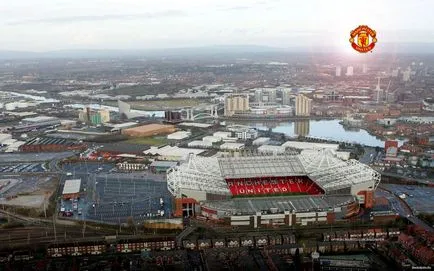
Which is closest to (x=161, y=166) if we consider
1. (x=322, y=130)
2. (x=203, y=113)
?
(x=322, y=130)

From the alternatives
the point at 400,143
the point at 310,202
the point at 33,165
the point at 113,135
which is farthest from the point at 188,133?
the point at 310,202

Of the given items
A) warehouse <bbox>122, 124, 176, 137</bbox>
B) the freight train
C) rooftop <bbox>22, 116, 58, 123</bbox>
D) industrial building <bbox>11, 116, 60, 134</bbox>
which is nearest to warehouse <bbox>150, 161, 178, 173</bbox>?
warehouse <bbox>122, 124, 176, 137</bbox>

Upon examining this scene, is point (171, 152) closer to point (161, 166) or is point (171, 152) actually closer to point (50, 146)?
point (161, 166)

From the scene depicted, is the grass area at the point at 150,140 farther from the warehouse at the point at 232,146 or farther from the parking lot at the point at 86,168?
the parking lot at the point at 86,168

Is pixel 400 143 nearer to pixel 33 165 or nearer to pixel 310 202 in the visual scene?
pixel 310 202

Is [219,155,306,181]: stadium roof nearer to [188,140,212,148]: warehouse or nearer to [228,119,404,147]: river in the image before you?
[188,140,212,148]: warehouse

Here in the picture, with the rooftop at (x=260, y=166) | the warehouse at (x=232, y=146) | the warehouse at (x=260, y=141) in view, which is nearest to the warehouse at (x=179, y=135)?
the warehouse at (x=232, y=146)
